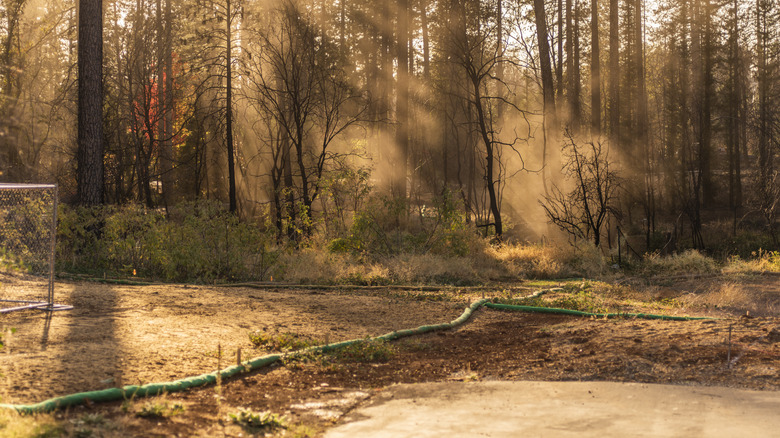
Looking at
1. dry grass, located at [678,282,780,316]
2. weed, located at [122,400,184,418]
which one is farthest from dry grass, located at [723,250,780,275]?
weed, located at [122,400,184,418]

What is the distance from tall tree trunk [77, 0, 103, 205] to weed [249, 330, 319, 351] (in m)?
9.38

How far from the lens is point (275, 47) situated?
17438mm

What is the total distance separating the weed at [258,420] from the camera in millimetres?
3816

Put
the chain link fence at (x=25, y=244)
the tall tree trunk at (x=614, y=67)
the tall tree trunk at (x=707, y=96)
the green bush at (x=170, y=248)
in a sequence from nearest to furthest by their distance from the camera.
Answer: the chain link fence at (x=25, y=244) < the green bush at (x=170, y=248) < the tall tree trunk at (x=614, y=67) < the tall tree trunk at (x=707, y=96)

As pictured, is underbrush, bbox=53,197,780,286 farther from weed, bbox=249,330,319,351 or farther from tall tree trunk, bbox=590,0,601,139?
tall tree trunk, bbox=590,0,601,139

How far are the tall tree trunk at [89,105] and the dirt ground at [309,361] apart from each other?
6.04 metres

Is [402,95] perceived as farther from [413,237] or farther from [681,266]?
[681,266]

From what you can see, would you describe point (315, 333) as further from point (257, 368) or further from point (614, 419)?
point (614, 419)

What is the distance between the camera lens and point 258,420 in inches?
151

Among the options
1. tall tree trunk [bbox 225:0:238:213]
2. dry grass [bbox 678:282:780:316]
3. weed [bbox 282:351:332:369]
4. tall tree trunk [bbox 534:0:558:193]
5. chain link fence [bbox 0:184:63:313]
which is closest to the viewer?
weed [bbox 282:351:332:369]

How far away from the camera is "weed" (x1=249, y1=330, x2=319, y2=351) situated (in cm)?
600

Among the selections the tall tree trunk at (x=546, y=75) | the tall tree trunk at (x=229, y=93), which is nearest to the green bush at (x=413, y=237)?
the tall tree trunk at (x=229, y=93)

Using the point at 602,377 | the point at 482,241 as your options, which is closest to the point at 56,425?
the point at 602,377

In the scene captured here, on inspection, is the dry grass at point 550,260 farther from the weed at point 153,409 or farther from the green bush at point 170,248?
the weed at point 153,409
